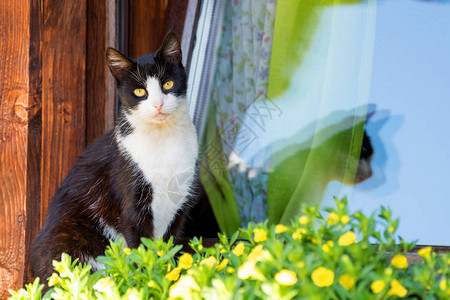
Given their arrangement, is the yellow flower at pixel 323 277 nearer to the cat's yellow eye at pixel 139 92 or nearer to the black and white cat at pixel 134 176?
the black and white cat at pixel 134 176

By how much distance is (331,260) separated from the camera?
0.70 metres

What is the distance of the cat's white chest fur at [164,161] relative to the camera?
5.28 ft

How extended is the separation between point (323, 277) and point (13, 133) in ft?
4.90

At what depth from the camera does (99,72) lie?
206 cm

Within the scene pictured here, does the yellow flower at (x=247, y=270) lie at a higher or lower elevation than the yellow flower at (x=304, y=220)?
lower

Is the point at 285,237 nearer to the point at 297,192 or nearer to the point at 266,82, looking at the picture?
the point at 297,192

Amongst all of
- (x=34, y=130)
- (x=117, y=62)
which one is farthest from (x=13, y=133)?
(x=117, y=62)

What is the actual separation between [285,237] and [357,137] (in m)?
1.10

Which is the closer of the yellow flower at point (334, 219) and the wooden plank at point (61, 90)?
the yellow flower at point (334, 219)

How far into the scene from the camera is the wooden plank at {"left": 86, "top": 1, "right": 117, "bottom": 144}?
2002 millimetres

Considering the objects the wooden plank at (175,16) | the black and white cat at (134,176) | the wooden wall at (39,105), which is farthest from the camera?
the wooden plank at (175,16)

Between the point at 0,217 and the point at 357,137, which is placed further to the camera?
the point at 357,137

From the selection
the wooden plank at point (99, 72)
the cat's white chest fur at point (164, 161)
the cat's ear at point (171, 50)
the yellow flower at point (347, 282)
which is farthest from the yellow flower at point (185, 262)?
the wooden plank at point (99, 72)

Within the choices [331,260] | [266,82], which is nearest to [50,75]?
[266,82]
